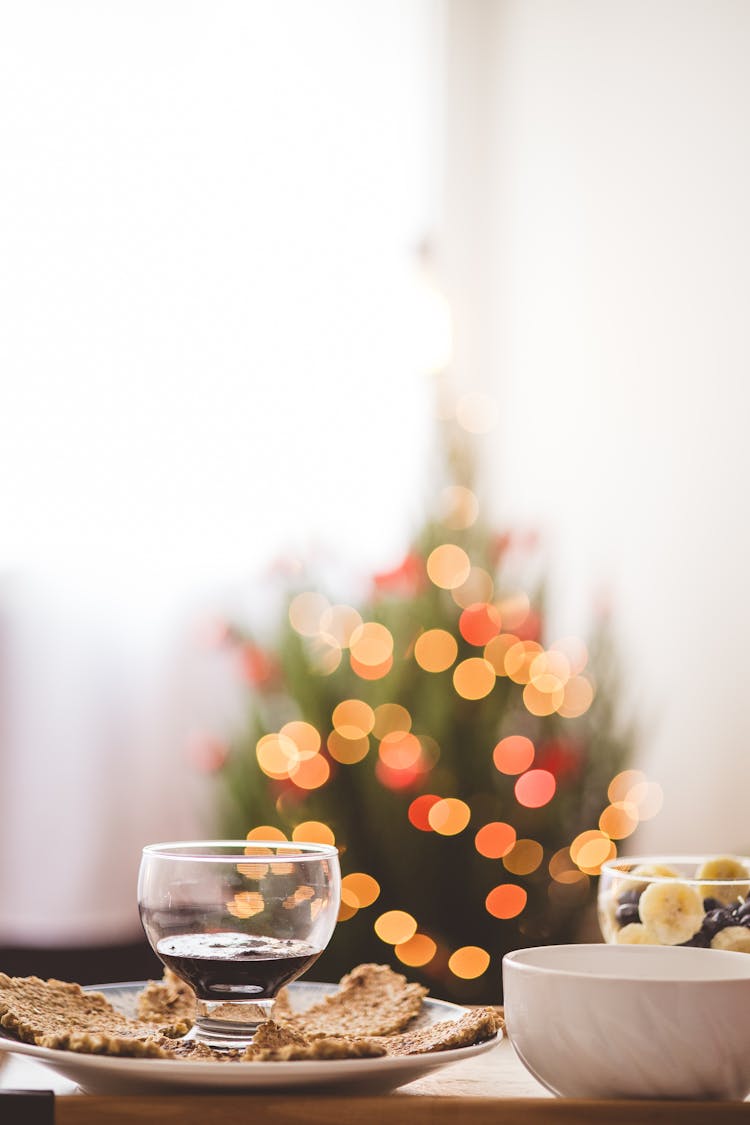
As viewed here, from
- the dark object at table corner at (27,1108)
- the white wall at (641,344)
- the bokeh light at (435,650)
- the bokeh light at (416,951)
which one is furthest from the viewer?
the white wall at (641,344)

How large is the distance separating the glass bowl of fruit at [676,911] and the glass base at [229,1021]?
0.66 ft

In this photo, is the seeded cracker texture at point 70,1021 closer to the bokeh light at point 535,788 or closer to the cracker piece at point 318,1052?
the cracker piece at point 318,1052

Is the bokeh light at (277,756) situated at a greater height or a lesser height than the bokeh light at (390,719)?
lesser

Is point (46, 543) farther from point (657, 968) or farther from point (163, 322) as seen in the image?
point (657, 968)

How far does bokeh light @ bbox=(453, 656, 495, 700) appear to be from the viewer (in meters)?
1.88

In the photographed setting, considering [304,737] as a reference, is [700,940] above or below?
above

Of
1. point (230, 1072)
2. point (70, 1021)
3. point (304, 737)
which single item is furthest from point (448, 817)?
point (230, 1072)

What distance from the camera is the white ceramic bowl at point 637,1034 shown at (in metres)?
0.48

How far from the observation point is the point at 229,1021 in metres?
0.55

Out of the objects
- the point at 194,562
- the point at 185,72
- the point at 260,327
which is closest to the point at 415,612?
the point at 194,562

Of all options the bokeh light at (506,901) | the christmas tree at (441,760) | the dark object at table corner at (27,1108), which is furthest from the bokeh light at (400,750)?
the dark object at table corner at (27,1108)

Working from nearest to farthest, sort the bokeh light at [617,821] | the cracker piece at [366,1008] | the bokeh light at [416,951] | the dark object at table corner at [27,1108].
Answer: the dark object at table corner at [27,1108], the cracker piece at [366,1008], the bokeh light at [416,951], the bokeh light at [617,821]

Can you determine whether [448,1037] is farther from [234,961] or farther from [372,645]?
[372,645]

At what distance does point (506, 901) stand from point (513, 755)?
0.21m
